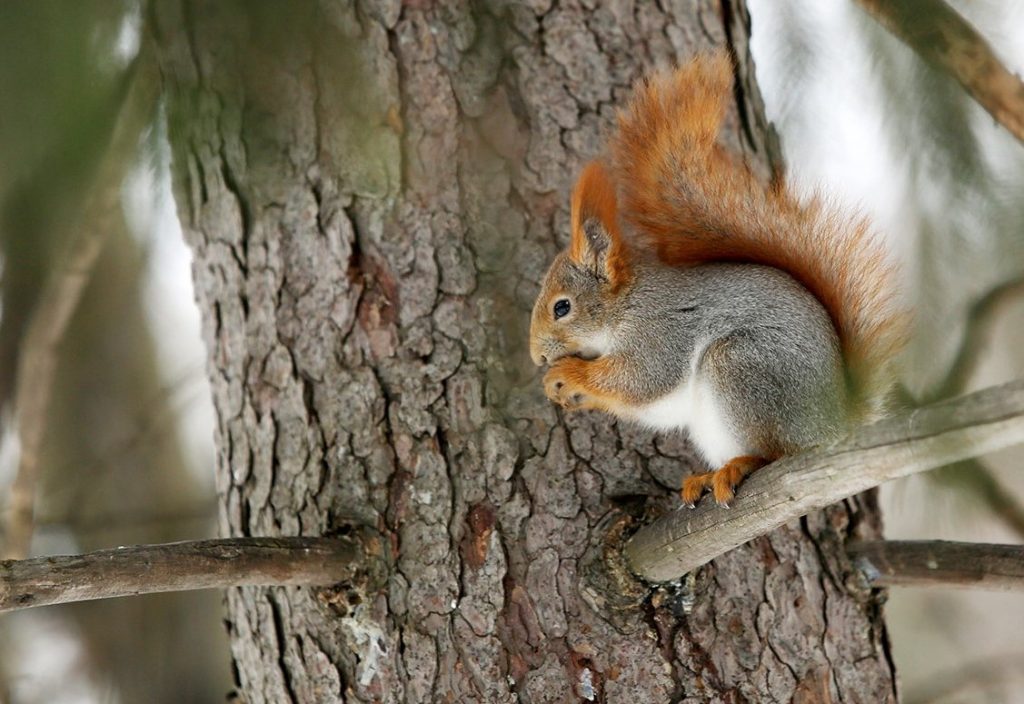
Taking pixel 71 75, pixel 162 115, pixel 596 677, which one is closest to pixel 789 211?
pixel 596 677

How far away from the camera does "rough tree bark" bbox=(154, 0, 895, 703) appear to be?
1228 millimetres

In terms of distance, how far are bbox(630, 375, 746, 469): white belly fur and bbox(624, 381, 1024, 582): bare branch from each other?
0.45ft

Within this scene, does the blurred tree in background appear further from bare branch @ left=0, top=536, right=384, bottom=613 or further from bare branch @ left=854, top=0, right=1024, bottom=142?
bare branch @ left=854, top=0, right=1024, bottom=142

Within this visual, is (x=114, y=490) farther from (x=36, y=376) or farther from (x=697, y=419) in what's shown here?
(x=697, y=419)

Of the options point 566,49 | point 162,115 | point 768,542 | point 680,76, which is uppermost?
point 566,49

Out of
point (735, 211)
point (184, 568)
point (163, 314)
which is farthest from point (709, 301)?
point (163, 314)

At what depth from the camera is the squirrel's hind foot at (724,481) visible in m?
1.06

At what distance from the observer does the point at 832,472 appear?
86 cm

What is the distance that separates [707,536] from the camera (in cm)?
104

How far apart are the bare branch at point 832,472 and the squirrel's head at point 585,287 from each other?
1.01 feet

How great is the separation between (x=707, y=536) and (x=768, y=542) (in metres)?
0.28

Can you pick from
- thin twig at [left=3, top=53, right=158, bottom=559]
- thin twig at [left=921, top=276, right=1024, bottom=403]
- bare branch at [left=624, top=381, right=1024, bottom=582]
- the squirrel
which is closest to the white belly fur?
the squirrel

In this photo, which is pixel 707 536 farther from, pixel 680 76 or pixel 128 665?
pixel 128 665

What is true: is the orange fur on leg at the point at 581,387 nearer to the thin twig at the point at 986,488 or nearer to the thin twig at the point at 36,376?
the thin twig at the point at 986,488
